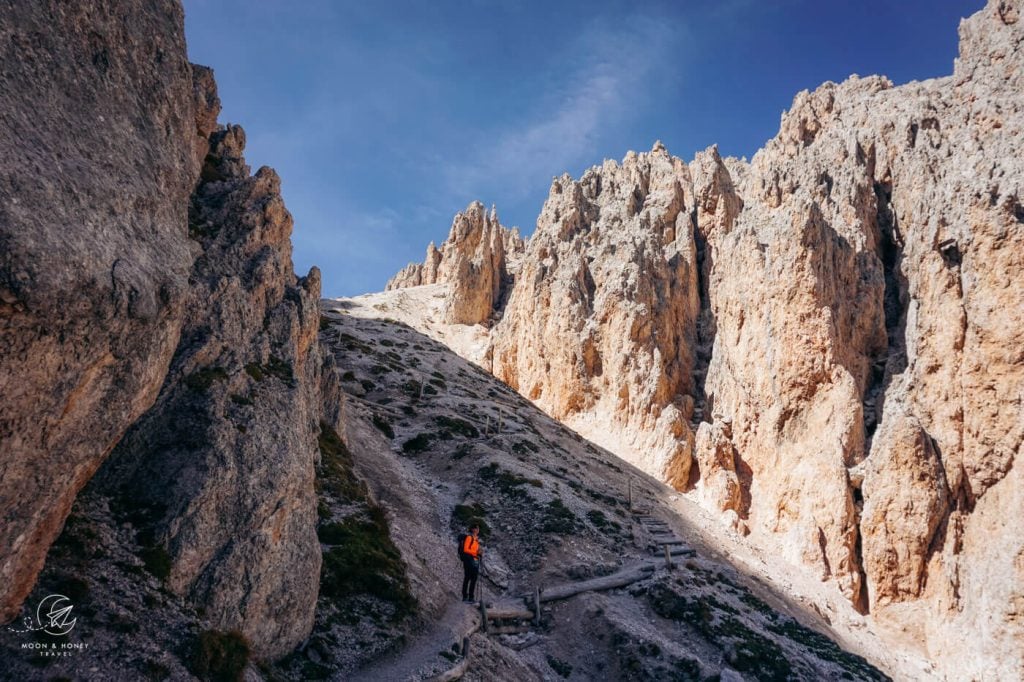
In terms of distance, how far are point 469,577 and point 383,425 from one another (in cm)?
2792

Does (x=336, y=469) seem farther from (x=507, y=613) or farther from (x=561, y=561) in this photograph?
(x=561, y=561)

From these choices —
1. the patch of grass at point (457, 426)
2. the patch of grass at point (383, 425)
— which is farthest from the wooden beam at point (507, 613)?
the patch of grass at point (457, 426)

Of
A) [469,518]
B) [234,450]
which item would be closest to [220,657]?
[234,450]

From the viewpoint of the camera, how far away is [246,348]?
26.2 meters

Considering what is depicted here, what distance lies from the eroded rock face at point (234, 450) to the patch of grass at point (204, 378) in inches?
1.5

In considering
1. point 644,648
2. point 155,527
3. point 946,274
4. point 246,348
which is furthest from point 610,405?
point 155,527

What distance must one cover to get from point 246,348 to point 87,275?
11237 millimetres

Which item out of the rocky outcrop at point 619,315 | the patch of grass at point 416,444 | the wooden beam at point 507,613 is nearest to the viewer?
the wooden beam at point 507,613

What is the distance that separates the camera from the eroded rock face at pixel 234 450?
1911cm

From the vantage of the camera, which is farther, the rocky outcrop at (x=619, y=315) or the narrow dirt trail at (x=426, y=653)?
the rocky outcrop at (x=619, y=315)

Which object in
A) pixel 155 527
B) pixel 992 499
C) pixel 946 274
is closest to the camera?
pixel 155 527

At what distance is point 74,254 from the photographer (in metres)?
14.9

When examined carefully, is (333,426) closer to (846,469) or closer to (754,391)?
(846,469)

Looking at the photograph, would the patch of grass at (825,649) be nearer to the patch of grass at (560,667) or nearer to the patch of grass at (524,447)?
the patch of grass at (560,667)
